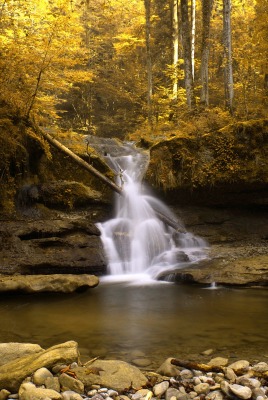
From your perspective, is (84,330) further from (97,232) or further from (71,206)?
(71,206)

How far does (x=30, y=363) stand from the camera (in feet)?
12.5

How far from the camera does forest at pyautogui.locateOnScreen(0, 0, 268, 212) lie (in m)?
11.0

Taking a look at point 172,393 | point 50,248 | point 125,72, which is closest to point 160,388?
point 172,393

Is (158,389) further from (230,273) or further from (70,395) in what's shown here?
(230,273)

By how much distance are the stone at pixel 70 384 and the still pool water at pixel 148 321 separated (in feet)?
4.17

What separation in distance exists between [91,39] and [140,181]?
20.0 metres

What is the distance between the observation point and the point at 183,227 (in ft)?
40.3

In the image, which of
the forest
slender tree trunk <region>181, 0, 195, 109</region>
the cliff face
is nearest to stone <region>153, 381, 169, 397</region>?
the forest

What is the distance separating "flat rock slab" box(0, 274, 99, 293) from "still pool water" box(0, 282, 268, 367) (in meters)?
0.15

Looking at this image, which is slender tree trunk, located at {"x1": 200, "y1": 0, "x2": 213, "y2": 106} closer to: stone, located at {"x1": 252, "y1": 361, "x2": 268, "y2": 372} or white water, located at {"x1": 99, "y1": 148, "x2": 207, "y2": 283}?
white water, located at {"x1": 99, "y1": 148, "x2": 207, "y2": 283}

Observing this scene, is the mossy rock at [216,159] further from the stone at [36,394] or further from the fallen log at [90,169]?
the stone at [36,394]

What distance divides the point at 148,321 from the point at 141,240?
471 cm

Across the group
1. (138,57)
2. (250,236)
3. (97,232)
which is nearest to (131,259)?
(97,232)

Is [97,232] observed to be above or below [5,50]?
below
